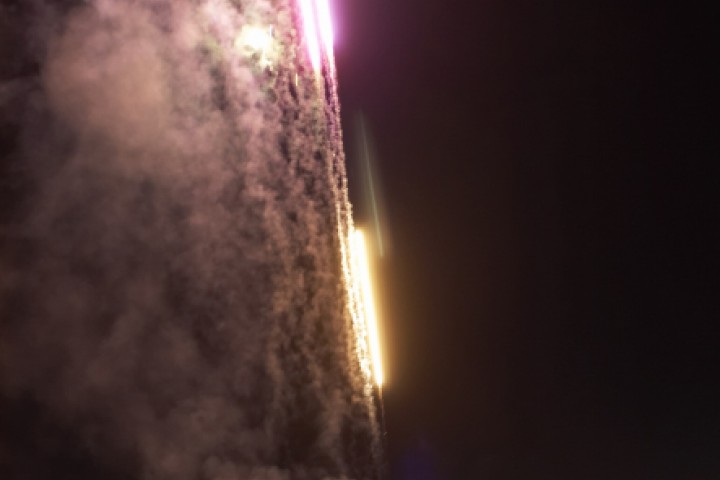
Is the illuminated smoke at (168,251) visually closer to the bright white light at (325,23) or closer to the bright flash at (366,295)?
the bright white light at (325,23)

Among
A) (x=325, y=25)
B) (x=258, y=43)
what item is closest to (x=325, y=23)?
(x=325, y=25)

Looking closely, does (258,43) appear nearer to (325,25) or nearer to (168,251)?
(325,25)

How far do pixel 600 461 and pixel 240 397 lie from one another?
1972mm

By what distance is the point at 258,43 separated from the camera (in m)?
1.43

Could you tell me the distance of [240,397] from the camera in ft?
4.05

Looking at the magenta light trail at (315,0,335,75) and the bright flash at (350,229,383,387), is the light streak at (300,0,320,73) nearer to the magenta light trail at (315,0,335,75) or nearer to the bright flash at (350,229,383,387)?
the magenta light trail at (315,0,335,75)

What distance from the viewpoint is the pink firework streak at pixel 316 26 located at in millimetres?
1526

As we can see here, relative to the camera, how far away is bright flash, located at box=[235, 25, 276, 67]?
1381mm

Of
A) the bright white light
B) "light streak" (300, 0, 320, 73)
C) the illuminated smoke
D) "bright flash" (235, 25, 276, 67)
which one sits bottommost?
the illuminated smoke

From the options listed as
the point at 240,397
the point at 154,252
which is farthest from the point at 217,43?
the point at 240,397

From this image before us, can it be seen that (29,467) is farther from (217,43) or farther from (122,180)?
(217,43)

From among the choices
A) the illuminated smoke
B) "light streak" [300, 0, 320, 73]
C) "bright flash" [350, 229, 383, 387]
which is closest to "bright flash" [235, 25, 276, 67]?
the illuminated smoke

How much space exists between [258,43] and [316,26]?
215 millimetres

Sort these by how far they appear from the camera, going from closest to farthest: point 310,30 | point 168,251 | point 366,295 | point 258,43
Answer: point 168,251 < point 258,43 < point 310,30 < point 366,295
